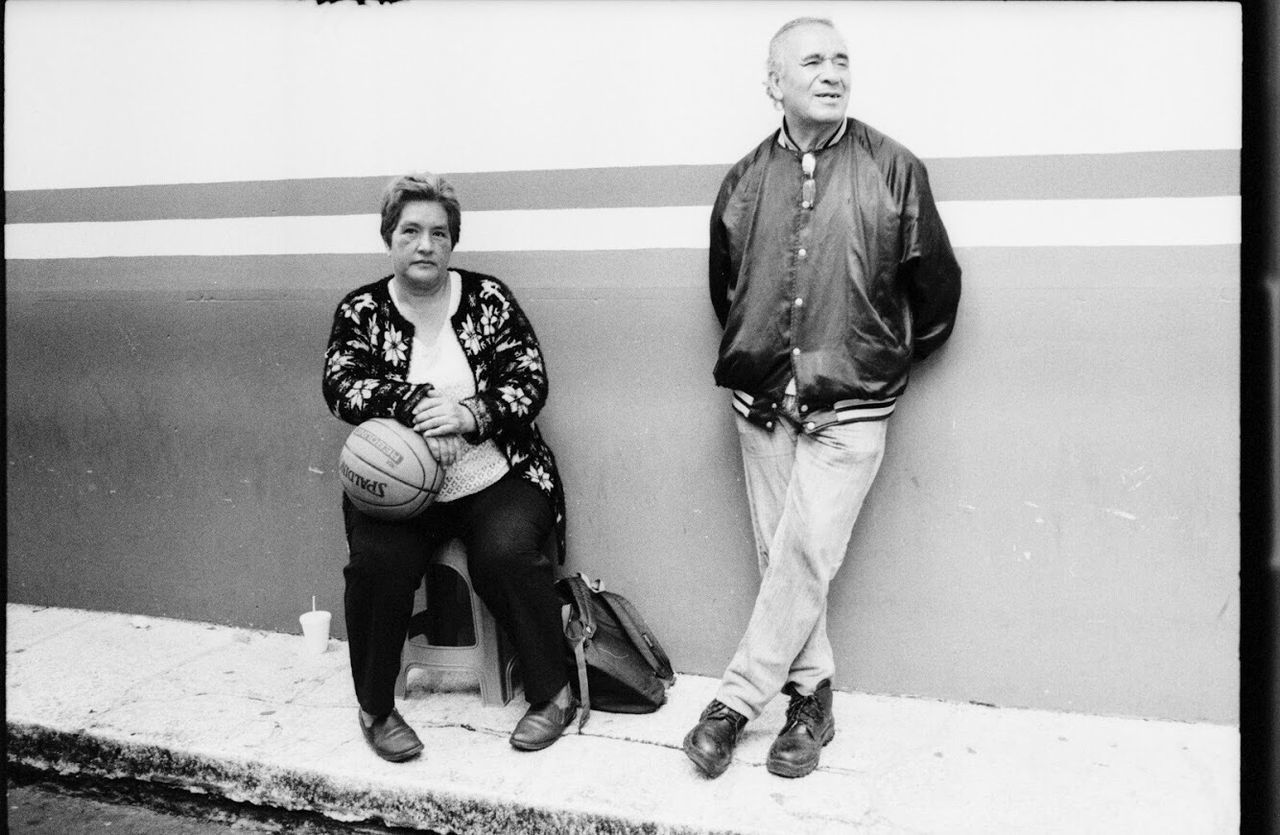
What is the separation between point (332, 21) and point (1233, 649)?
3.82 meters

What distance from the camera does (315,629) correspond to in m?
Answer: 4.30

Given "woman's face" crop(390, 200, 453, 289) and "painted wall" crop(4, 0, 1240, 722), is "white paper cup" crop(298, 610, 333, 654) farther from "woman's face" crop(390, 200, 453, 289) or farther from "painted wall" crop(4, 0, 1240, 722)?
"woman's face" crop(390, 200, 453, 289)

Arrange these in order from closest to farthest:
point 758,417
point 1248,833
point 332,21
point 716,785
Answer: point 1248,833 < point 716,785 < point 758,417 < point 332,21

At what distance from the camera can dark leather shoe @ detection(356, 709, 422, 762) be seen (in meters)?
3.42

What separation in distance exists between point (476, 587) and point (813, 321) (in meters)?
1.34

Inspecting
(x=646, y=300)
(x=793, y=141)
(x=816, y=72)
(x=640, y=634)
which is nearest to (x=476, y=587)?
(x=640, y=634)

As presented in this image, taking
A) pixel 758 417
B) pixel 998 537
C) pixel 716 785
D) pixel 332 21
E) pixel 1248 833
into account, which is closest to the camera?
pixel 1248 833

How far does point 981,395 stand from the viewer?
12.0ft

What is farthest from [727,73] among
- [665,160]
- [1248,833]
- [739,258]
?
[1248,833]

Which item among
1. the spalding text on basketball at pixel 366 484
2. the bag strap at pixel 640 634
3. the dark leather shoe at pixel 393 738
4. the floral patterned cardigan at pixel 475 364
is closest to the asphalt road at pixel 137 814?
the dark leather shoe at pixel 393 738

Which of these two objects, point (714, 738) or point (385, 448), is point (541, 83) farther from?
point (714, 738)

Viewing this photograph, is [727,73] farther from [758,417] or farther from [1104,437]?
[1104,437]

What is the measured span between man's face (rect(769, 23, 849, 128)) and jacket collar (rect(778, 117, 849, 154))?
8 cm

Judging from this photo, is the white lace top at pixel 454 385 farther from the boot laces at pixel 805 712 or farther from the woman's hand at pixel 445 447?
the boot laces at pixel 805 712
